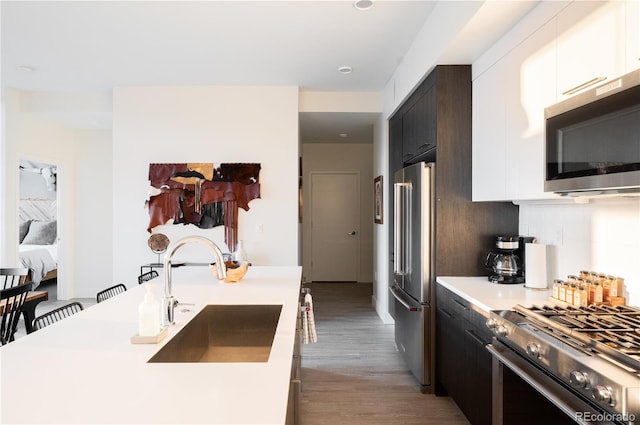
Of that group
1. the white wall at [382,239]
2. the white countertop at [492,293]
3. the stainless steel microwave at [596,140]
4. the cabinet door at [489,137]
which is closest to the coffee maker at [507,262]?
the white countertop at [492,293]

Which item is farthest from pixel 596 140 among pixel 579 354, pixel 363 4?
pixel 363 4

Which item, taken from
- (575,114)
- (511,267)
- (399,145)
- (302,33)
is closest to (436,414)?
(511,267)

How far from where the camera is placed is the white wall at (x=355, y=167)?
7234 mm

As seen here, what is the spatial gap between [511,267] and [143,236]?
3.77 metres

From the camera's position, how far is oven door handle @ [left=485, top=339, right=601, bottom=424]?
3.96 feet

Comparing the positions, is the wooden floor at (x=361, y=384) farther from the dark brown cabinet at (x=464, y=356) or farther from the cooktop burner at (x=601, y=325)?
the cooktop burner at (x=601, y=325)

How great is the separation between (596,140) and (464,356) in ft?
4.46

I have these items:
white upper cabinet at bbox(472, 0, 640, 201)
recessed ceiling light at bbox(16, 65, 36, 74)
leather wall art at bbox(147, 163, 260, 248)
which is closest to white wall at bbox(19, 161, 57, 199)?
recessed ceiling light at bbox(16, 65, 36, 74)

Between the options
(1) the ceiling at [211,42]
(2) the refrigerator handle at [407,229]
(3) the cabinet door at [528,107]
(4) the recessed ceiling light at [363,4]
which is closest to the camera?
(3) the cabinet door at [528,107]

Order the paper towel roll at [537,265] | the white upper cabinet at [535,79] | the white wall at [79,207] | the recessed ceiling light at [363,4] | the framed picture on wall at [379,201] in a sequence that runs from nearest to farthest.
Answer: the white upper cabinet at [535,79] < the paper towel roll at [537,265] < the recessed ceiling light at [363,4] < the framed picture on wall at [379,201] < the white wall at [79,207]

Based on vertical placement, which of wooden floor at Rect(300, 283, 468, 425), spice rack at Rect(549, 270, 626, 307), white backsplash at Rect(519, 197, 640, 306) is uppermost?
white backsplash at Rect(519, 197, 640, 306)

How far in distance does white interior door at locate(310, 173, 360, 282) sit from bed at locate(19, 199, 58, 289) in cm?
432

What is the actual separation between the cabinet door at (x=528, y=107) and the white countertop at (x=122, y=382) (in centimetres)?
142

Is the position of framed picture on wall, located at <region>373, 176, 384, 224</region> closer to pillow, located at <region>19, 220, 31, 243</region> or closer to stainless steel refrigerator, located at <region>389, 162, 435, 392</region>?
stainless steel refrigerator, located at <region>389, 162, 435, 392</region>
